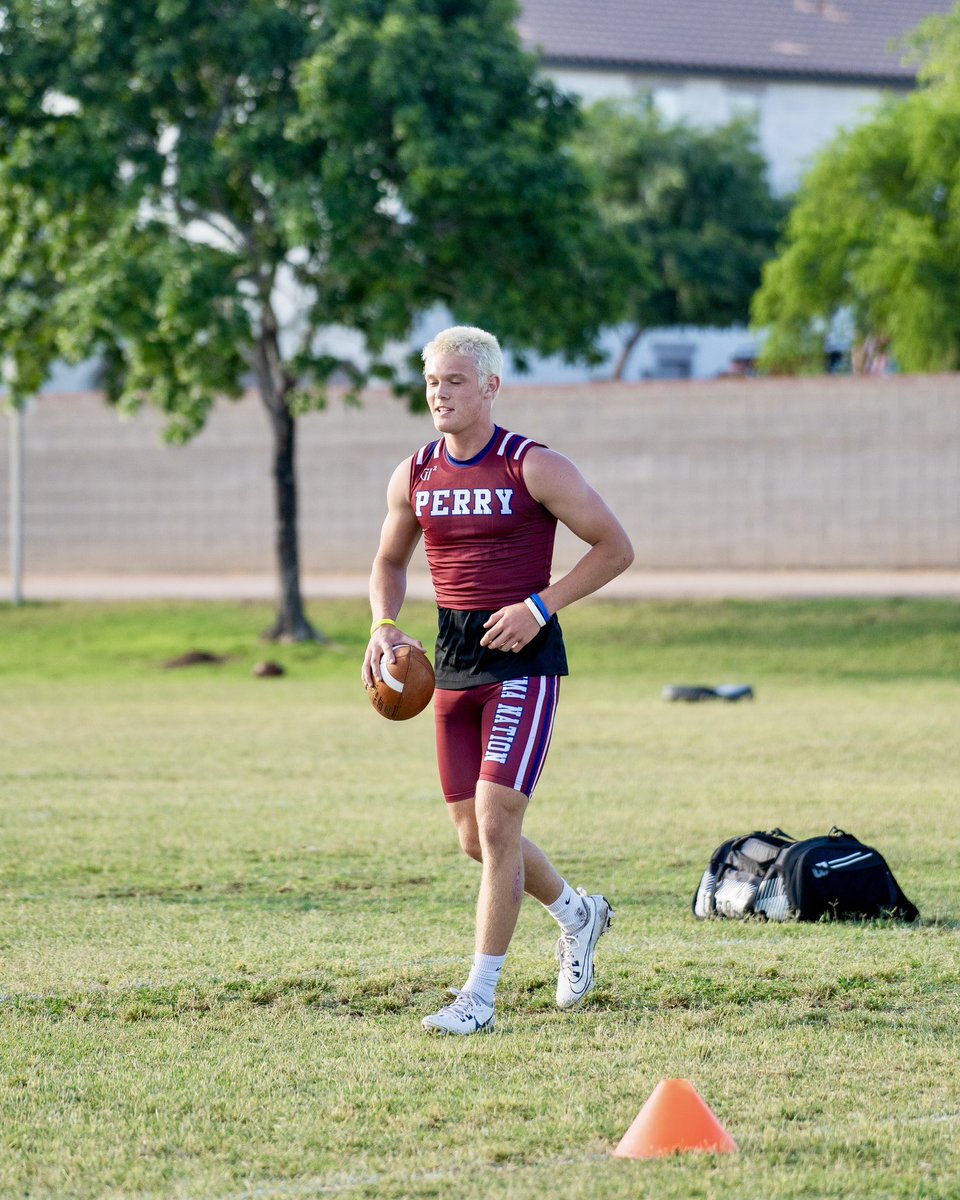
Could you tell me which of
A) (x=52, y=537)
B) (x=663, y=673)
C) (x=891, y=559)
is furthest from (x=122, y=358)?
(x=891, y=559)

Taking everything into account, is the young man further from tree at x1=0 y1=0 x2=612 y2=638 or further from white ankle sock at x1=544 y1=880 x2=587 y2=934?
tree at x1=0 y1=0 x2=612 y2=638

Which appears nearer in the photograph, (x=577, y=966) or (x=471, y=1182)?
(x=471, y=1182)

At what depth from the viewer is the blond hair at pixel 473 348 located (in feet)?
18.7

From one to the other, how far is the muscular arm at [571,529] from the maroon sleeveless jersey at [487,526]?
0.06 m

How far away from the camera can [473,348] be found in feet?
18.7

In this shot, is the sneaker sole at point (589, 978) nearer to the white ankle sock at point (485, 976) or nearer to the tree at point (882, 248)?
the white ankle sock at point (485, 976)

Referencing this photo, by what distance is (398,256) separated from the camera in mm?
20516

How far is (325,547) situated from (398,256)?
10181 millimetres

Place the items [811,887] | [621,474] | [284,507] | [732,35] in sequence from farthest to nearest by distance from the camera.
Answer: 1. [732,35]
2. [621,474]
3. [284,507]
4. [811,887]

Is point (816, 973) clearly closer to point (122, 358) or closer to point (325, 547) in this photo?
point (122, 358)

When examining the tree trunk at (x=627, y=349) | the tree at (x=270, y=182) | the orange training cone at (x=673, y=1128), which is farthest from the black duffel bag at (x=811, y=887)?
the tree trunk at (x=627, y=349)

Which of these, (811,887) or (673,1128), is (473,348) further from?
(811,887)

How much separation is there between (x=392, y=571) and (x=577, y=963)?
155 centimetres

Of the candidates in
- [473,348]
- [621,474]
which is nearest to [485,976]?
[473,348]
